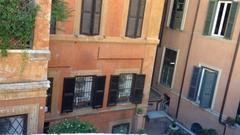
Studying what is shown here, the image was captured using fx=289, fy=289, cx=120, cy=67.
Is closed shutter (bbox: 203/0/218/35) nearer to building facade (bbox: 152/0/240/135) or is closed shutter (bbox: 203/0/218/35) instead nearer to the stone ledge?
building facade (bbox: 152/0/240/135)

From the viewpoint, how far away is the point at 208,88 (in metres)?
13.5

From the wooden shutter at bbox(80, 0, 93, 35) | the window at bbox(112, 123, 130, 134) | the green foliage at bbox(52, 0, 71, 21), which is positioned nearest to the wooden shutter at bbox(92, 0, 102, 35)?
the wooden shutter at bbox(80, 0, 93, 35)

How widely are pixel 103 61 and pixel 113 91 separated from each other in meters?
1.37

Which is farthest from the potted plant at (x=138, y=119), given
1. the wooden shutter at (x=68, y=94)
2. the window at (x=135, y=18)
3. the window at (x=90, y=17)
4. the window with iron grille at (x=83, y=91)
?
the window at (x=90, y=17)

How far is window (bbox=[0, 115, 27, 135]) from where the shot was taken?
733 cm

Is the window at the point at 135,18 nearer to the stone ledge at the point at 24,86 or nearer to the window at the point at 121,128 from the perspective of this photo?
the window at the point at 121,128

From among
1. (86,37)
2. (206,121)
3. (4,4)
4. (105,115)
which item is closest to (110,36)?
(86,37)

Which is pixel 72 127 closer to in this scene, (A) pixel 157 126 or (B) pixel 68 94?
(B) pixel 68 94

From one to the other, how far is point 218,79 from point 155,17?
421 cm

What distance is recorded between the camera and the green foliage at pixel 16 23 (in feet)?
21.2

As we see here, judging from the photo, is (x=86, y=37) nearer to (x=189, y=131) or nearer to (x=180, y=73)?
(x=180, y=73)

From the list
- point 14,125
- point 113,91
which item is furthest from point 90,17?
point 14,125

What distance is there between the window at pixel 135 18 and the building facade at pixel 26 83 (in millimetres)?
4882

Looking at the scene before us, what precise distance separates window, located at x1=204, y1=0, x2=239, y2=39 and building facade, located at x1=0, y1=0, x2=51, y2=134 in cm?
855
